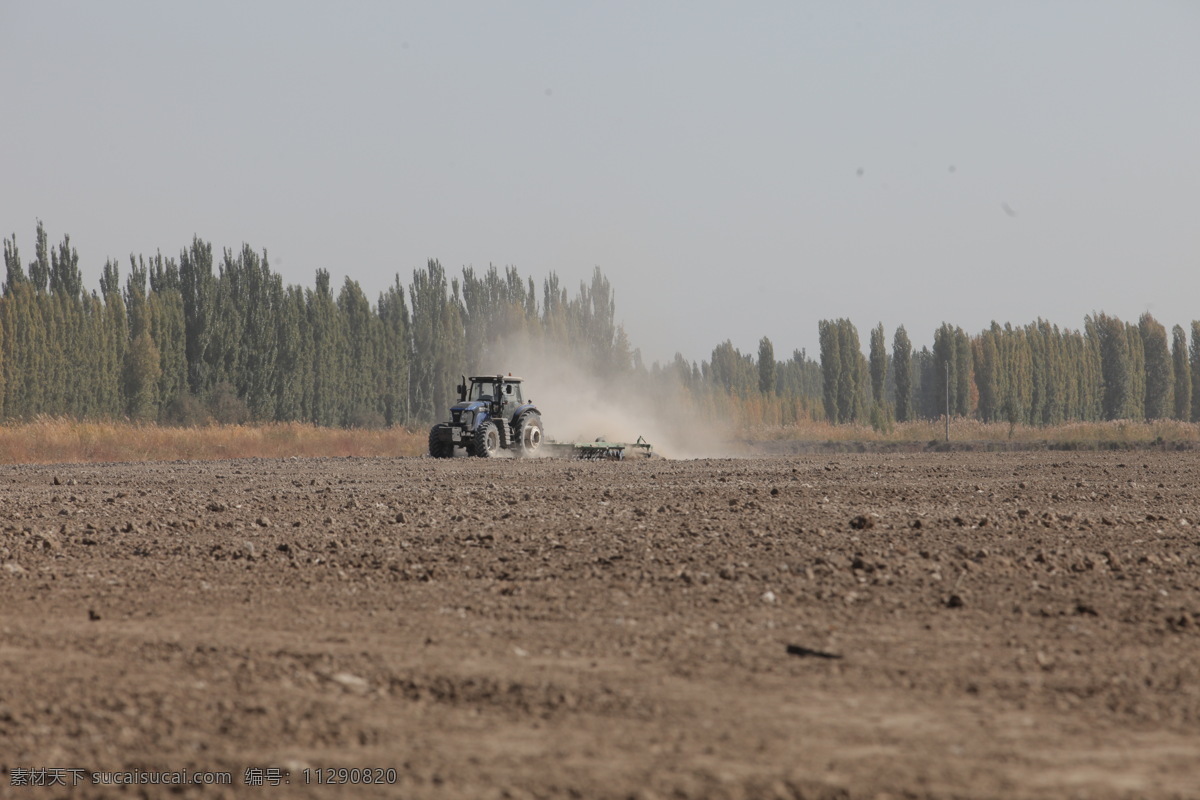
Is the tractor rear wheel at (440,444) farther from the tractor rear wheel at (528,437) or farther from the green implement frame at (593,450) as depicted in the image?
the green implement frame at (593,450)

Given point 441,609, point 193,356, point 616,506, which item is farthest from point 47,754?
point 193,356

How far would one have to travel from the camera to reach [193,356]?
183 ft

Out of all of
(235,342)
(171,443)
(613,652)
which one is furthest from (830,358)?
(613,652)

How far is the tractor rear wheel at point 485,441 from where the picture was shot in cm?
2986

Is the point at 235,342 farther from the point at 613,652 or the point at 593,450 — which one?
the point at 613,652

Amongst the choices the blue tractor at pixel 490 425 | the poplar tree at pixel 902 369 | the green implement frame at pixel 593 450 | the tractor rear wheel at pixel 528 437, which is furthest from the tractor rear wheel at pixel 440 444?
the poplar tree at pixel 902 369

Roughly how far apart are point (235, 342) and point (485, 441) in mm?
30967

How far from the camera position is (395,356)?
2680 inches

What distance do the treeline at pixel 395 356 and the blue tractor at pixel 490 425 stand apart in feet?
73.3

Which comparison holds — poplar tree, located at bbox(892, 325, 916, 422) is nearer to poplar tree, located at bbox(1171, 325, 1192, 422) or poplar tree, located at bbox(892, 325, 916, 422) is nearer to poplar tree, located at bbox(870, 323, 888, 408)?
poplar tree, located at bbox(870, 323, 888, 408)

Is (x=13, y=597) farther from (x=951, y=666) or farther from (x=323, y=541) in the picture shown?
(x=951, y=666)

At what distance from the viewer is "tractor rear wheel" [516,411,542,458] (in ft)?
102

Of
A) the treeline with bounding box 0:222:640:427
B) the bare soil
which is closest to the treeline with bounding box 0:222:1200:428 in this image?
the treeline with bounding box 0:222:640:427

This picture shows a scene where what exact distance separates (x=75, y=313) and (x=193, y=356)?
244 inches
